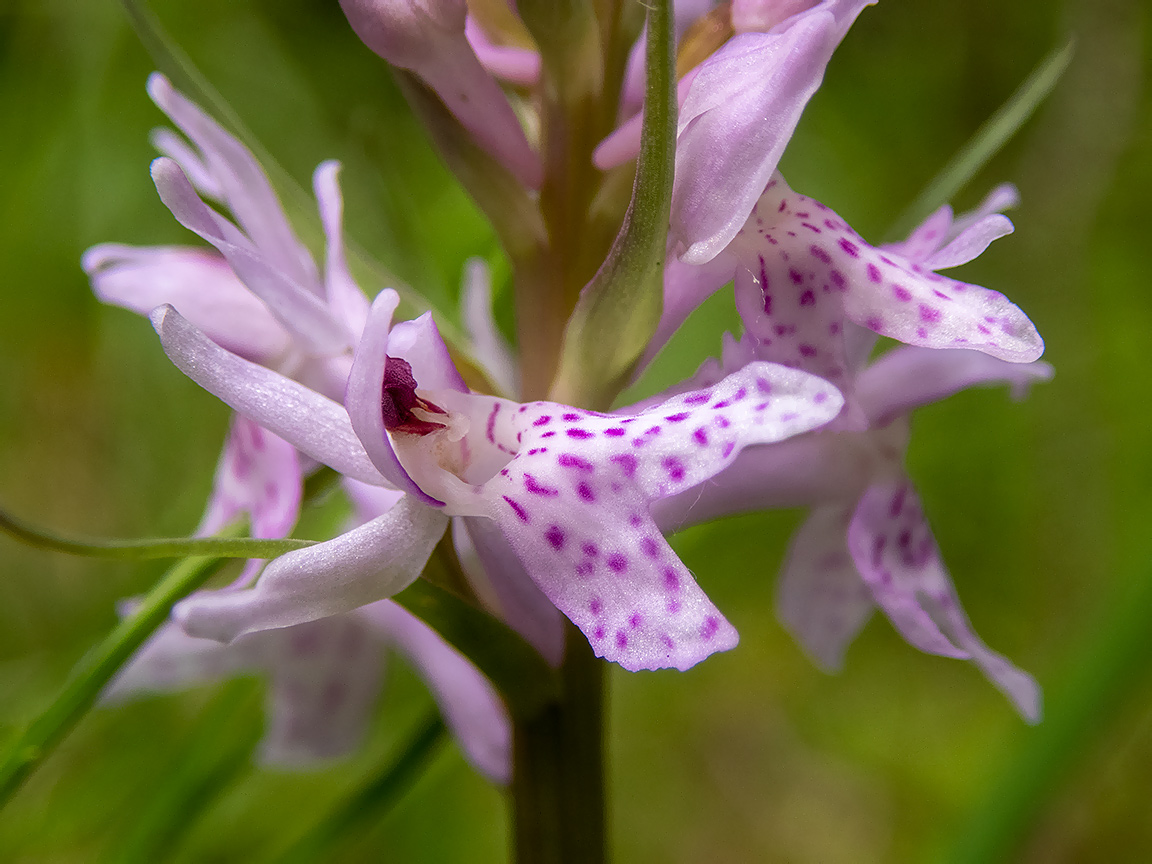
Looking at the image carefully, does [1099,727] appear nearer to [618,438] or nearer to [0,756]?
[618,438]

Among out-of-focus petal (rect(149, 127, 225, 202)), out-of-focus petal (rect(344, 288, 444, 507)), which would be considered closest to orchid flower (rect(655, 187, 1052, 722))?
out-of-focus petal (rect(344, 288, 444, 507))

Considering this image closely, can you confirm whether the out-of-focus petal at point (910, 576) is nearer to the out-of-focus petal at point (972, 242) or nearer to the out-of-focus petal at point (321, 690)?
the out-of-focus petal at point (972, 242)

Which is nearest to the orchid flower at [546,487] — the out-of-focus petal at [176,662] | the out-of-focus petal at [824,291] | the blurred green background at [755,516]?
the out-of-focus petal at [824,291]

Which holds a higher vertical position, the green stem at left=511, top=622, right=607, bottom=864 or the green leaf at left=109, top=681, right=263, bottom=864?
the green stem at left=511, top=622, right=607, bottom=864

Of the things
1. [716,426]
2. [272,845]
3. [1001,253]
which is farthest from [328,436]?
[1001,253]

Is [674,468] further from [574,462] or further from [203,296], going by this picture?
[203,296]

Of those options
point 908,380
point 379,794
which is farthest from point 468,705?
point 908,380

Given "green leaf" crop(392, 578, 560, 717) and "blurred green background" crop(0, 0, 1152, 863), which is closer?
"green leaf" crop(392, 578, 560, 717)

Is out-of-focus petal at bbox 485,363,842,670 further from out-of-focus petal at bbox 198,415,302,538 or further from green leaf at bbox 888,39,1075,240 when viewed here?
green leaf at bbox 888,39,1075,240
